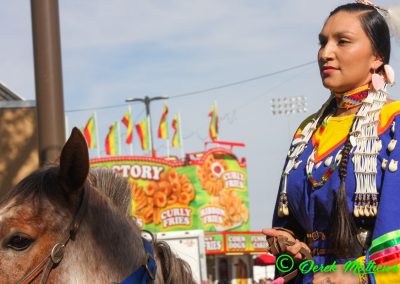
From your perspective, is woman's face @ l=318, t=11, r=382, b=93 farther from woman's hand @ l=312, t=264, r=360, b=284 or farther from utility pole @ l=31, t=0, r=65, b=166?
utility pole @ l=31, t=0, r=65, b=166

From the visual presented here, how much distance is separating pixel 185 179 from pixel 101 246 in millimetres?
31712

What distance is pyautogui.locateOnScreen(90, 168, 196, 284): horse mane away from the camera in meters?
2.83

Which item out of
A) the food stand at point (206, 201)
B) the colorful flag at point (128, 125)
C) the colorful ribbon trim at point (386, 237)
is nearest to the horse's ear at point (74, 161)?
the colorful ribbon trim at point (386, 237)

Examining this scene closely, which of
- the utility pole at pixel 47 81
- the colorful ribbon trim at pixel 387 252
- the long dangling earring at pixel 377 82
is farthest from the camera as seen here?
the utility pole at pixel 47 81

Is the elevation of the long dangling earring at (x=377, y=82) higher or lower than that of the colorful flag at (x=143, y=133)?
lower

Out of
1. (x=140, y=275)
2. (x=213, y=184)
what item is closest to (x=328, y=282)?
(x=140, y=275)

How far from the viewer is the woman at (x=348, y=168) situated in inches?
104

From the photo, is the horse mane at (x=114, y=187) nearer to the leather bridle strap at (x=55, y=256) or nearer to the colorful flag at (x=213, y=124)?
the leather bridle strap at (x=55, y=256)

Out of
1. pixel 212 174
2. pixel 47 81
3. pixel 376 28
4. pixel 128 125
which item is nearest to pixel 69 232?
pixel 376 28

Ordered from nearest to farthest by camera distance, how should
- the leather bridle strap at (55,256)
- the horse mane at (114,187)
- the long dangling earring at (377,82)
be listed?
the leather bridle strap at (55,256) → the horse mane at (114,187) → the long dangling earring at (377,82)

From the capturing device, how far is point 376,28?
9.79 feet

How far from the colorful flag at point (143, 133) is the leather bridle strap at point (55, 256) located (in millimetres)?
40931

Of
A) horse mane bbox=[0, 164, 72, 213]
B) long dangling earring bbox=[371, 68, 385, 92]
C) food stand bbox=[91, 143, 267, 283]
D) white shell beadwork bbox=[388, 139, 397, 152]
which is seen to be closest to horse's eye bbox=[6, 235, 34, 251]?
horse mane bbox=[0, 164, 72, 213]

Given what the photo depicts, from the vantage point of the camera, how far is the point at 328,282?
2.61 m
